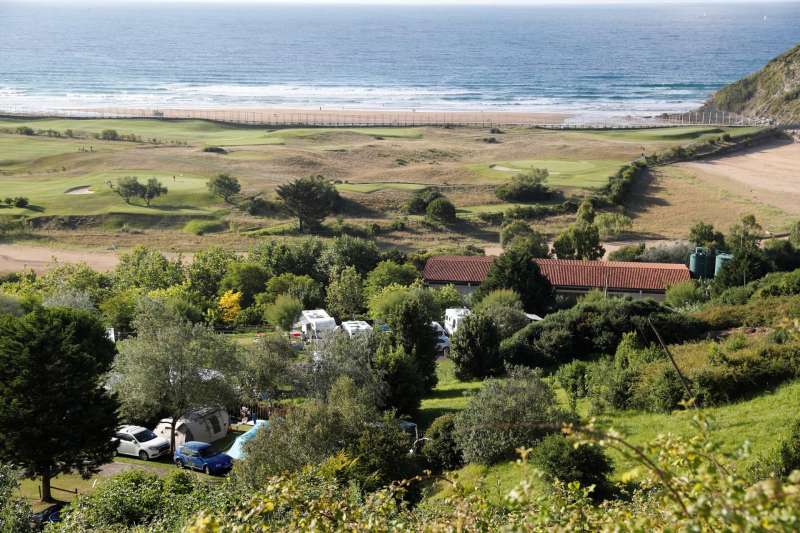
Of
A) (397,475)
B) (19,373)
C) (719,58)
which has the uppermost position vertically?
(719,58)

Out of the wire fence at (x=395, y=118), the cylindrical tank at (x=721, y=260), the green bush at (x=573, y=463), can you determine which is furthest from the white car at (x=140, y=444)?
the wire fence at (x=395, y=118)

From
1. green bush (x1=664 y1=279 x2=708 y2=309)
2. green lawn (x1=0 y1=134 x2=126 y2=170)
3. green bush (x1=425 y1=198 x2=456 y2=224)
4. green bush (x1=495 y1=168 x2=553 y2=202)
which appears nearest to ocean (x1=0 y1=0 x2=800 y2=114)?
green lawn (x1=0 y1=134 x2=126 y2=170)

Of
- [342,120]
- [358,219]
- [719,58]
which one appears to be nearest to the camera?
[358,219]

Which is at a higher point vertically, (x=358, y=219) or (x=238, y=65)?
(x=238, y=65)

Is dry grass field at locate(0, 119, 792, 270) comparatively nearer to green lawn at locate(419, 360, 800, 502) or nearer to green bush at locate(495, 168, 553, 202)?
green bush at locate(495, 168, 553, 202)

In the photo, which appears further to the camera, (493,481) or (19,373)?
(19,373)

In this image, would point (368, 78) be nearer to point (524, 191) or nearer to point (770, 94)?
point (770, 94)

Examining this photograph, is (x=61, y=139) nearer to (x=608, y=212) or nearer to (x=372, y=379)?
(x=608, y=212)

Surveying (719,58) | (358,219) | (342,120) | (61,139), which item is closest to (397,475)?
(358,219)
